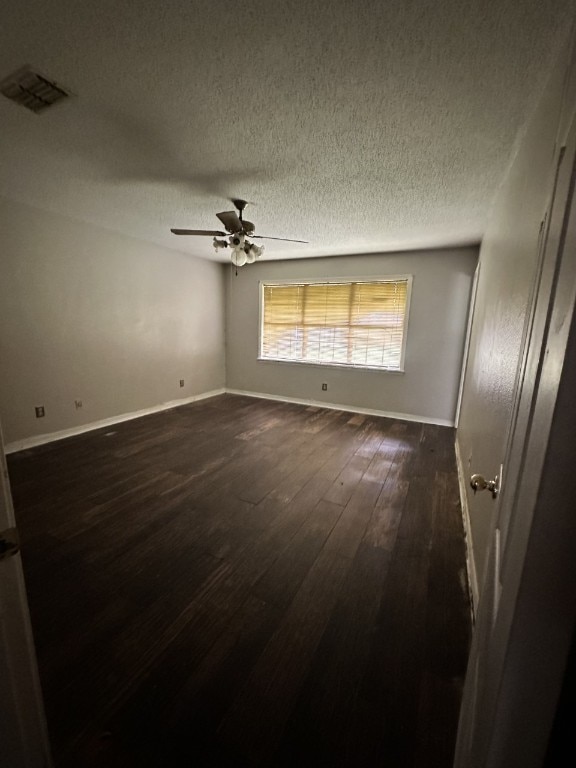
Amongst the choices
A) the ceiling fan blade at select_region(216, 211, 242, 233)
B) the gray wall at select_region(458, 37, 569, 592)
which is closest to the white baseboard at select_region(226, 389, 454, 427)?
the gray wall at select_region(458, 37, 569, 592)

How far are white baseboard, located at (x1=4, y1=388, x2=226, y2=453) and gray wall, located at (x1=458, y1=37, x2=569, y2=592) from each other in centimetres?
333

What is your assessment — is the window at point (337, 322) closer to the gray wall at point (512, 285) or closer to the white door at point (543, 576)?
the gray wall at point (512, 285)

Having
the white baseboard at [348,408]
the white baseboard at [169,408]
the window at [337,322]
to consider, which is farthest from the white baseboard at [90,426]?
the window at [337,322]

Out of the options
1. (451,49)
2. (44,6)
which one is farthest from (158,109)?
(451,49)

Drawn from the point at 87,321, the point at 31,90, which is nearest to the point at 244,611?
the point at 31,90

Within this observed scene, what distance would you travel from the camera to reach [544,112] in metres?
1.27

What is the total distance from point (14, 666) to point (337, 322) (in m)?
4.61

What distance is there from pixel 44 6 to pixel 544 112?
1.95m

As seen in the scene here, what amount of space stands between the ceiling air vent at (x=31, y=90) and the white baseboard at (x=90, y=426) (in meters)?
2.30

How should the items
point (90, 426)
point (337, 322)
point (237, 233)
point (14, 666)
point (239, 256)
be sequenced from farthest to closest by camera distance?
1. point (337, 322)
2. point (90, 426)
3. point (239, 256)
4. point (237, 233)
5. point (14, 666)

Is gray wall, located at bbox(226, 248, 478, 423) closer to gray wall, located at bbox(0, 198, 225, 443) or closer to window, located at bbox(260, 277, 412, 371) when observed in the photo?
window, located at bbox(260, 277, 412, 371)

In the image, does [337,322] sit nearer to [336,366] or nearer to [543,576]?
[336,366]

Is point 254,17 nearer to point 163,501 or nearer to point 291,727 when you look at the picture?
point 291,727

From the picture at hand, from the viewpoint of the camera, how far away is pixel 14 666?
0.63 metres
